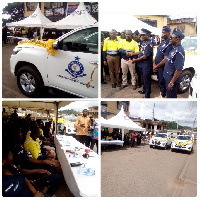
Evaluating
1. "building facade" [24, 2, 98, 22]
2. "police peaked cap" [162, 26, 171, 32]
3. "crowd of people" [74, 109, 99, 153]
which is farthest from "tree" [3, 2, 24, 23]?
"police peaked cap" [162, 26, 171, 32]

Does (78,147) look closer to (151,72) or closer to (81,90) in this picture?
(81,90)

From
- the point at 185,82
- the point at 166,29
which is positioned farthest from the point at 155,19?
A: the point at 185,82

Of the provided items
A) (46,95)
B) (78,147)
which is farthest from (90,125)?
(46,95)

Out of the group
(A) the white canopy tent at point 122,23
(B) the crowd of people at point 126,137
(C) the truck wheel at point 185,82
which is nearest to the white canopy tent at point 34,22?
(A) the white canopy tent at point 122,23

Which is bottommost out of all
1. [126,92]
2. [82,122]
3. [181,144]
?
[181,144]

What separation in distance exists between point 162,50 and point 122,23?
0.62m

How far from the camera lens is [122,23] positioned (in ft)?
8.88

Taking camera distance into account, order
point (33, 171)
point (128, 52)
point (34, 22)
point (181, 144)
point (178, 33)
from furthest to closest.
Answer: point (34, 22) < point (128, 52) < point (181, 144) < point (178, 33) < point (33, 171)

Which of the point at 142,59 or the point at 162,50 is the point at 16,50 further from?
the point at 162,50

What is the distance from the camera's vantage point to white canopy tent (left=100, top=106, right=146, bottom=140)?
229 cm

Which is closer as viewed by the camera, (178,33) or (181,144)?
(178,33)

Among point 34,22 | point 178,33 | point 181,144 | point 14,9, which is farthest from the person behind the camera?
point 34,22

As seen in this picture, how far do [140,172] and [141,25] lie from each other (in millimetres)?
1806

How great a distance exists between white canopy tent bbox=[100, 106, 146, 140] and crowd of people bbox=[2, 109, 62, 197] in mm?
746
